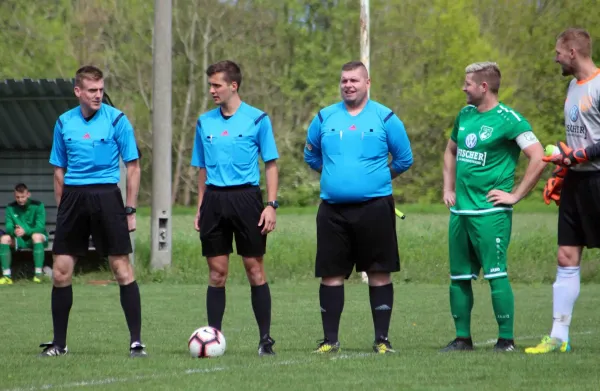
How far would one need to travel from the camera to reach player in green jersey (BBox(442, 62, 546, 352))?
812cm

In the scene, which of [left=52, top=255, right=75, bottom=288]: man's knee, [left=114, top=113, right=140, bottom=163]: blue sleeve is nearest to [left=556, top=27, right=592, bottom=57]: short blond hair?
[left=114, top=113, right=140, bottom=163]: blue sleeve

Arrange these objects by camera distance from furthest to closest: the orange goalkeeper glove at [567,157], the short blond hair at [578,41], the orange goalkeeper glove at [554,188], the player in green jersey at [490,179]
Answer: the orange goalkeeper glove at [554,188]
the player in green jersey at [490,179]
the short blond hair at [578,41]
the orange goalkeeper glove at [567,157]

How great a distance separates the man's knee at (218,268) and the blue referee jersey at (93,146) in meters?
0.94

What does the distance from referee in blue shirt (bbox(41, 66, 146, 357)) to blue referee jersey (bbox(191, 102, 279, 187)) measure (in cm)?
55

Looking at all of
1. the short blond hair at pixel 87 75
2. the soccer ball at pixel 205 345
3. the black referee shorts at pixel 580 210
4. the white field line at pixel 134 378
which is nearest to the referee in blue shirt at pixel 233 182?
the soccer ball at pixel 205 345

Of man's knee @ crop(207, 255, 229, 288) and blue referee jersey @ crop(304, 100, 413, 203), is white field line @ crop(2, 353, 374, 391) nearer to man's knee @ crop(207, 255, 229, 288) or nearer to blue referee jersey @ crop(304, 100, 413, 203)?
man's knee @ crop(207, 255, 229, 288)

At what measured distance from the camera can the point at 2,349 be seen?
8828 millimetres

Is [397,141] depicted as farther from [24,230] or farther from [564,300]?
[24,230]

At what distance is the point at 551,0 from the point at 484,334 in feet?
124

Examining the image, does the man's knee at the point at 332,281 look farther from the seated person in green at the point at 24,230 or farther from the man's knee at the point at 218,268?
the seated person in green at the point at 24,230

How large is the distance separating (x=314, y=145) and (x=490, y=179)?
1.34 m

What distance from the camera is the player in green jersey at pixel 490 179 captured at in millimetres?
8125

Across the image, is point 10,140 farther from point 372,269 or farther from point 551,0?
point 551,0

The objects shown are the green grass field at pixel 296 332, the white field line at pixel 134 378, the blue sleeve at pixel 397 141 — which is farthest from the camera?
the blue sleeve at pixel 397 141
